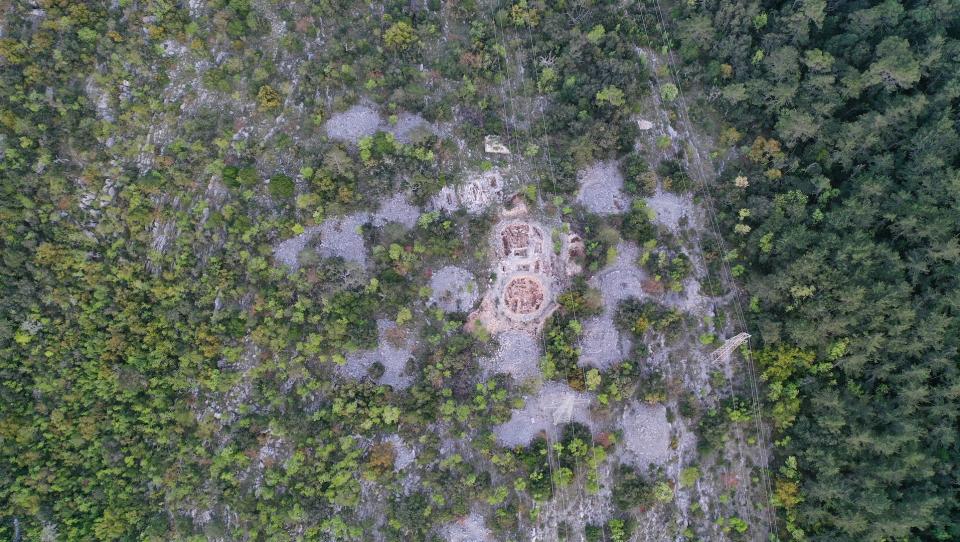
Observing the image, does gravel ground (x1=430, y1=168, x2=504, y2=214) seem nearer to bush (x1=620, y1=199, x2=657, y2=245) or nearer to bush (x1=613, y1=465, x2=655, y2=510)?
bush (x1=620, y1=199, x2=657, y2=245)

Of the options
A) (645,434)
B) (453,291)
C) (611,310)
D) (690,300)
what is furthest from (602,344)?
(453,291)

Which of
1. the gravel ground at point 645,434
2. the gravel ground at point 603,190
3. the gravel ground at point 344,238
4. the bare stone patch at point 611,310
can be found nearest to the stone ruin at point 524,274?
the bare stone patch at point 611,310

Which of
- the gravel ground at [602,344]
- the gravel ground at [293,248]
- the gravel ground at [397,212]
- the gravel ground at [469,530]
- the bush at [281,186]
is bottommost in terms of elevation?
the gravel ground at [469,530]

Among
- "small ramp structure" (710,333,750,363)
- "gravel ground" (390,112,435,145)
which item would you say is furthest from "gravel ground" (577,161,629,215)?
"gravel ground" (390,112,435,145)

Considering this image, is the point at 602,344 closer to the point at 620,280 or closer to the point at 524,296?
the point at 620,280

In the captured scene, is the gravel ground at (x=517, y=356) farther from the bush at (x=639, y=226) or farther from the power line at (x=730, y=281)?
the power line at (x=730, y=281)
